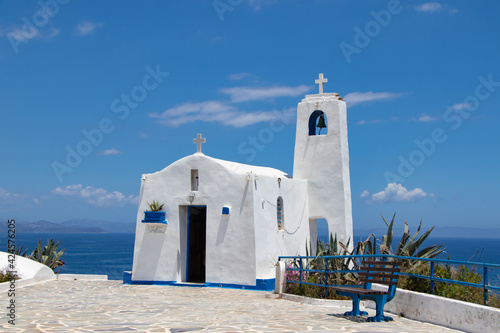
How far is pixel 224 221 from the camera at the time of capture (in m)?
17.8

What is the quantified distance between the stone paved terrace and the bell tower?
5.66m

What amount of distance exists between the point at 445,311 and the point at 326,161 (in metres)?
11.4

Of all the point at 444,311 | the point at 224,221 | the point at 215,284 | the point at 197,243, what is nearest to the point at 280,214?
the point at 224,221

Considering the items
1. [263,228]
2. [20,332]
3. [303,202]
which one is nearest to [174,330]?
[20,332]

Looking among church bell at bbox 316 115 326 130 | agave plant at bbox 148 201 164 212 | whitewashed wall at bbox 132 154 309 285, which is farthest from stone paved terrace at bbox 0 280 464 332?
church bell at bbox 316 115 326 130

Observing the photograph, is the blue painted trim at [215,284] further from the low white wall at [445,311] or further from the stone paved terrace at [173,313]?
the low white wall at [445,311]

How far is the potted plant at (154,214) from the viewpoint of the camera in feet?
60.2

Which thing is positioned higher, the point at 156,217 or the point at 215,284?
the point at 156,217

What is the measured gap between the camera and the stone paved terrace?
32.1 ft

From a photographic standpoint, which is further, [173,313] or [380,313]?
[173,313]

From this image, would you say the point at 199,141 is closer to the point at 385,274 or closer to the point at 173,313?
the point at 173,313

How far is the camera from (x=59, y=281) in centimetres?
1898

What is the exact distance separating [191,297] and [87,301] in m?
2.63

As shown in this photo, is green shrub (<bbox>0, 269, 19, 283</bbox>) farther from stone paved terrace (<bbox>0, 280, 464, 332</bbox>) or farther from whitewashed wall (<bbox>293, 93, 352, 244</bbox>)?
whitewashed wall (<bbox>293, 93, 352, 244</bbox>)
